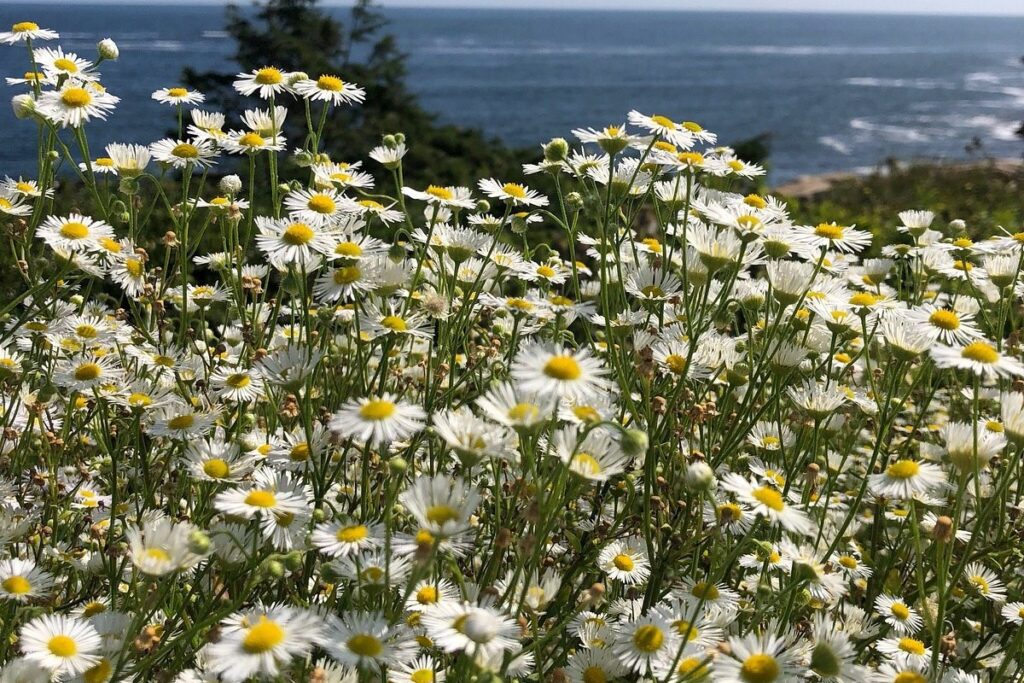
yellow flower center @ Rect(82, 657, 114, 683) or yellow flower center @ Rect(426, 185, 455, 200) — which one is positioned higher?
yellow flower center @ Rect(426, 185, 455, 200)

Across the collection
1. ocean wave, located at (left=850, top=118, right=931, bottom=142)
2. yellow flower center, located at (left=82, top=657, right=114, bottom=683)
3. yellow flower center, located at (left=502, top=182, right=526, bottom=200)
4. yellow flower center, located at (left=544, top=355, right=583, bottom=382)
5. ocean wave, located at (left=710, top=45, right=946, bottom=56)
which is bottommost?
ocean wave, located at (left=850, top=118, right=931, bottom=142)

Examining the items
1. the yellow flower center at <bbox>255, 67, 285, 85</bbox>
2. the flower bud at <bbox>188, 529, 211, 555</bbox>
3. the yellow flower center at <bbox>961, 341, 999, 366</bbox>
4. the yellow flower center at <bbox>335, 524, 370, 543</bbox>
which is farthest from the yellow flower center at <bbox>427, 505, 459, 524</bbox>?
the yellow flower center at <bbox>255, 67, 285, 85</bbox>

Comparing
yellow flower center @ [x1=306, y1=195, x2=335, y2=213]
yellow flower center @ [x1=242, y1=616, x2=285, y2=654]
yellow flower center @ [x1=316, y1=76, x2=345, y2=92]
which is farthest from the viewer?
yellow flower center @ [x1=316, y1=76, x2=345, y2=92]

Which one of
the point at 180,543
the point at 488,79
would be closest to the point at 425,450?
the point at 180,543

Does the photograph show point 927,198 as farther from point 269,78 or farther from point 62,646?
point 62,646

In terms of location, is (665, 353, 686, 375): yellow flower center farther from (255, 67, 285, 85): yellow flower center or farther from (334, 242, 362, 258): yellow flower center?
(255, 67, 285, 85): yellow flower center

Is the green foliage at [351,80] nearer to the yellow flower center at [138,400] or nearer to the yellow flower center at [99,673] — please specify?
the yellow flower center at [138,400]
